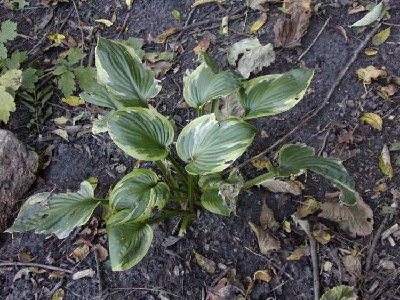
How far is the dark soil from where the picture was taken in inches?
89.2

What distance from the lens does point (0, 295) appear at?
2.35 metres

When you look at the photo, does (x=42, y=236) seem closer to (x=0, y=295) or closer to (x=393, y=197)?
(x=0, y=295)

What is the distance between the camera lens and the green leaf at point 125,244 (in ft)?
6.38

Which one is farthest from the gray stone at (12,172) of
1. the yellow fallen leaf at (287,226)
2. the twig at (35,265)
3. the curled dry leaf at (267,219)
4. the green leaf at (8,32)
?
the yellow fallen leaf at (287,226)

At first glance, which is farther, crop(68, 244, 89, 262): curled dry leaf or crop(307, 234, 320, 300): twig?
crop(68, 244, 89, 262): curled dry leaf

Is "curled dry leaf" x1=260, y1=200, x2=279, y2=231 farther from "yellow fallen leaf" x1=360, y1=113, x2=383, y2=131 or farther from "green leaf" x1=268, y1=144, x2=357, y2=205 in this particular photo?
"yellow fallen leaf" x1=360, y1=113, x2=383, y2=131

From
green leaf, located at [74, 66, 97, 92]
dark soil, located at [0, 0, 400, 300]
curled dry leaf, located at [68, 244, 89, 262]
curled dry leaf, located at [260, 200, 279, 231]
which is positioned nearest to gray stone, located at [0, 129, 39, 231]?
dark soil, located at [0, 0, 400, 300]

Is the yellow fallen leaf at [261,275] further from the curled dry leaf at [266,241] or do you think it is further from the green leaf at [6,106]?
the green leaf at [6,106]

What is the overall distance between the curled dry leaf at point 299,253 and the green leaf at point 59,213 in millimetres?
918

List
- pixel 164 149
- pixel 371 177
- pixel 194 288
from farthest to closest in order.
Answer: pixel 371 177, pixel 194 288, pixel 164 149

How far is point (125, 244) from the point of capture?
1.97 meters

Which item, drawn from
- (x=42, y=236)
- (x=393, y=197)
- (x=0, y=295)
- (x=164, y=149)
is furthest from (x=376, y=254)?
(x=0, y=295)

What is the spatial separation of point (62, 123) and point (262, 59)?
1216mm

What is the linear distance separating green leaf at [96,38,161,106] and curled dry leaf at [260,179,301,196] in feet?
2.39
